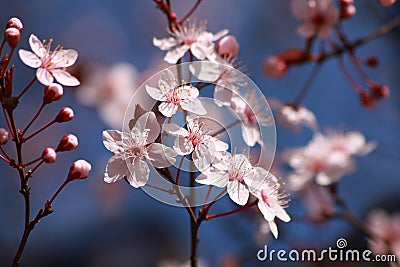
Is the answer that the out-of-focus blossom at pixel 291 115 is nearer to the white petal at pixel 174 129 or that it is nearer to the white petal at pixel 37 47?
the white petal at pixel 174 129

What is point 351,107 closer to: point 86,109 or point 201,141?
point 86,109

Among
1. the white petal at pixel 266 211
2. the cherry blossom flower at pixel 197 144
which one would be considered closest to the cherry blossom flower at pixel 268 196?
the white petal at pixel 266 211

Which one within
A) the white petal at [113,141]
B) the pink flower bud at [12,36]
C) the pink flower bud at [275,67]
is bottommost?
the white petal at [113,141]

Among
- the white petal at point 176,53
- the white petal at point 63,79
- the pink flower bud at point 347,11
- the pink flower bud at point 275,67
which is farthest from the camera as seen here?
the pink flower bud at point 275,67

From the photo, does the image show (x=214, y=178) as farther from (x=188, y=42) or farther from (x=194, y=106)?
(x=188, y=42)

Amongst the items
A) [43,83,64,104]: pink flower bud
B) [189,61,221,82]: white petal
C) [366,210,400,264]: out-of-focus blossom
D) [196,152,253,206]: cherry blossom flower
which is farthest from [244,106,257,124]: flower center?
[366,210,400,264]: out-of-focus blossom

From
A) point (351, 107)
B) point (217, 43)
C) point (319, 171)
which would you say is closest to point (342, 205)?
point (319, 171)
